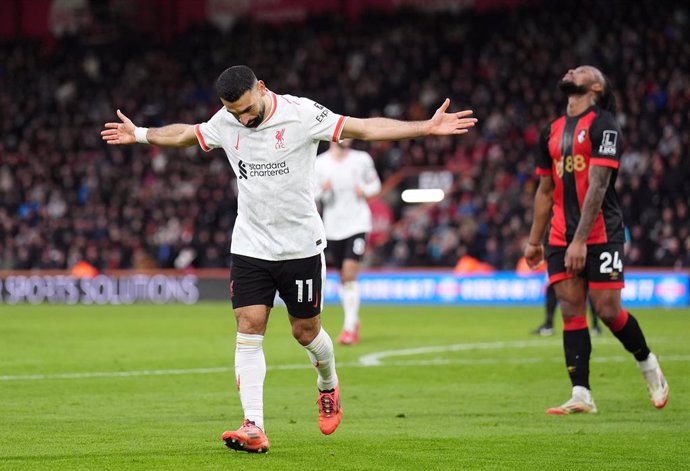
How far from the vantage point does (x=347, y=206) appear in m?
15.8

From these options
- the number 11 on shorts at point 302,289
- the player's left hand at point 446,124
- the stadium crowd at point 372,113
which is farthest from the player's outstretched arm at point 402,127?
the stadium crowd at point 372,113

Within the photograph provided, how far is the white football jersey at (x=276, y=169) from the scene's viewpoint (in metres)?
7.50

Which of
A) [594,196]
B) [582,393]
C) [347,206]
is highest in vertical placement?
[594,196]

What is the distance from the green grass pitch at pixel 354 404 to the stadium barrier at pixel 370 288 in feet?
23.5

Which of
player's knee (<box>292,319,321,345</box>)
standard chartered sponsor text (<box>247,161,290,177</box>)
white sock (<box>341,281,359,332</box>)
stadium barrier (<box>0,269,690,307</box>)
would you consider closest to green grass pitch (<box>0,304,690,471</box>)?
white sock (<box>341,281,359,332</box>)

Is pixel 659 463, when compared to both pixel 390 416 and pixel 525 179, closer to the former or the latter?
pixel 390 416

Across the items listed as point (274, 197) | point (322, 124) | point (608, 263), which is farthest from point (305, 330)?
point (608, 263)

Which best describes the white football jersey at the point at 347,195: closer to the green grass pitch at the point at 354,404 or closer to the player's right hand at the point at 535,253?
the green grass pitch at the point at 354,404

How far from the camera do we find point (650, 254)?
26.1m

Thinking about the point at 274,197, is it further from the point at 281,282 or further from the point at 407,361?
the point at 407,361

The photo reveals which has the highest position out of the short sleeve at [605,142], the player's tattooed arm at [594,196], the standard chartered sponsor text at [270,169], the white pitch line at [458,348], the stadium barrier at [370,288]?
the short sleeve at [605,142]

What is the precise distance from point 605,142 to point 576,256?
845mm

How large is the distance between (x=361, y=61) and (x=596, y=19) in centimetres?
788

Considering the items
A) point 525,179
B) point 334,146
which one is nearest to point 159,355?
point 334,146
